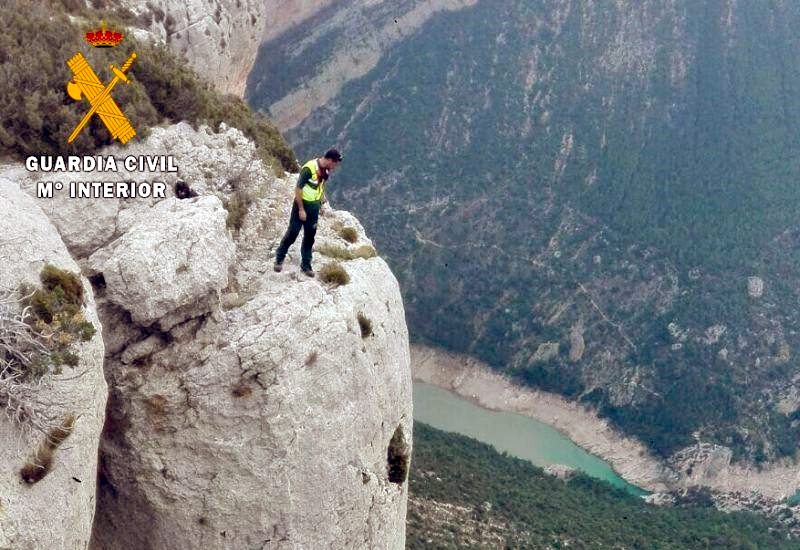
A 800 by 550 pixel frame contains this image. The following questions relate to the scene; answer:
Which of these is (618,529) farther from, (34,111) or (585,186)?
(34,111)

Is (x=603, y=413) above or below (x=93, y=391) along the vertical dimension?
below

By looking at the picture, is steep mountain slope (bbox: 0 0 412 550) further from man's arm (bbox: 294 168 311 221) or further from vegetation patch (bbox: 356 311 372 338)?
man's arm (bbox: 294 168 311 221)

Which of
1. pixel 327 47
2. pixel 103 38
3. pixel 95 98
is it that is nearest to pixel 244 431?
pixel 95 98

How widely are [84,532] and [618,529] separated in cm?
3705

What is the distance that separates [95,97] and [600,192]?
186 ft

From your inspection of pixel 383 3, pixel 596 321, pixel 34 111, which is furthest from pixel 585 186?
pixel 34 111

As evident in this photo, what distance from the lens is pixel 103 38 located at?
49.3 feet

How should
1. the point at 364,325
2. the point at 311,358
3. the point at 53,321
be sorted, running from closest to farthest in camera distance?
1. the point at 53,321
2. the point at 311,358
3. the point at 364,325

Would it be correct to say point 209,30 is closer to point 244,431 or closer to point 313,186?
point 313,186

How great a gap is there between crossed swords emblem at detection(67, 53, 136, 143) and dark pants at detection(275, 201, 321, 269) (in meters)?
3.70

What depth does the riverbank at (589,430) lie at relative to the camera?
54.8 m

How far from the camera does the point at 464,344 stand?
61.1 m

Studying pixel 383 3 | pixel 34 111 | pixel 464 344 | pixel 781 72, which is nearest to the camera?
pixel 34 111

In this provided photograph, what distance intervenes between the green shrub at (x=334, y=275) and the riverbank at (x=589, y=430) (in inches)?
1781
